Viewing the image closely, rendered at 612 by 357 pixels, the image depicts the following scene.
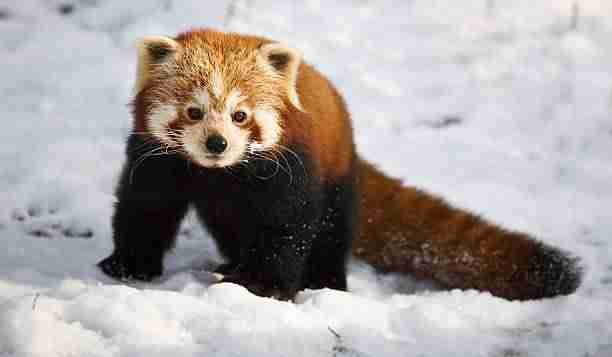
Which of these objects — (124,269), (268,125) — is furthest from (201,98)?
(124,269)

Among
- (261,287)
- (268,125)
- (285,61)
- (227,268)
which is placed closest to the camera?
(268,125)

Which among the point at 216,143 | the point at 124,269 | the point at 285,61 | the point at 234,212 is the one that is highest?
the point at 285,61

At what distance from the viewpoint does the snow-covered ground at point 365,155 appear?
9.16ft

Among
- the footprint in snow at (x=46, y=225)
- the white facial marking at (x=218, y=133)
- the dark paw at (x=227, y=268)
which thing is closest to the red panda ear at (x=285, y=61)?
the white facial marking at (x=218, y=133)

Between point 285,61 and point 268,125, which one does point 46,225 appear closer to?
point 268,125

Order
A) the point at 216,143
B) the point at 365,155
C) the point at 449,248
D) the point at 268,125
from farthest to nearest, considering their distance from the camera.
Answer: the point at 365,155, the point at 449,248, the point at 268,125, the point at 216,143

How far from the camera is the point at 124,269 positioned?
366 centimetres

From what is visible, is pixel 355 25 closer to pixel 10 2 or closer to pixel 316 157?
pixel 10 2

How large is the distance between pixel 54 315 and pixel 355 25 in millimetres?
5175

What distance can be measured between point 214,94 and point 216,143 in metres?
0.24

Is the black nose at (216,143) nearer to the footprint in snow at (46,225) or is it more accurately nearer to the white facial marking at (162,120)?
the white facial marking at (162,120)

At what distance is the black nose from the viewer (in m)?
3.03

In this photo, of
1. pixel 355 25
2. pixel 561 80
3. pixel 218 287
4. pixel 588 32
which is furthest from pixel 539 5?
pixel 218 287

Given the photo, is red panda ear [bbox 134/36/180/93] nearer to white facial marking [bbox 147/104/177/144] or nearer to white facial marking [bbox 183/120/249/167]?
white facial marking [bbox 147/104/177/144]
